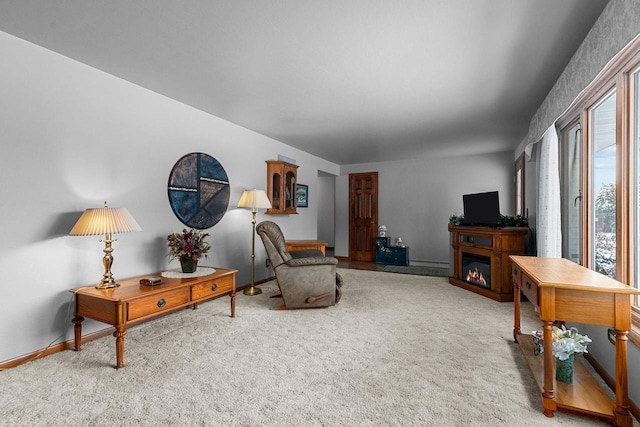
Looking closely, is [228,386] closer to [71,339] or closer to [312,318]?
[312,318]

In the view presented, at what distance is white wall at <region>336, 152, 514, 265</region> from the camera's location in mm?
6387

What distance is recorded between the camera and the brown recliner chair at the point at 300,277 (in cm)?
353

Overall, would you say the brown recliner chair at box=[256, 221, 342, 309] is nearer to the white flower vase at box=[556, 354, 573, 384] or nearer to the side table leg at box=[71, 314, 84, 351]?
the side table leg at box=[71, 314, 84, 351]

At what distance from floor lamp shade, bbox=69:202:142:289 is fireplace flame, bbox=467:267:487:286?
4343 mm

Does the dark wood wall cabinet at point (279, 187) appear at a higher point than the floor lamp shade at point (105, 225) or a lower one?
higher

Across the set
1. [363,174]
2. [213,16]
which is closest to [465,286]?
[363,174]

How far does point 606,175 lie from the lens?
7.72ft

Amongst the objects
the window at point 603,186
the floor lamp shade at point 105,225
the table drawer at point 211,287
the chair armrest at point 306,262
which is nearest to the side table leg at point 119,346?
the floor lamp shade at point 105,225

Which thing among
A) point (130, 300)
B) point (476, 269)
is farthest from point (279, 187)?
point (476, 269)

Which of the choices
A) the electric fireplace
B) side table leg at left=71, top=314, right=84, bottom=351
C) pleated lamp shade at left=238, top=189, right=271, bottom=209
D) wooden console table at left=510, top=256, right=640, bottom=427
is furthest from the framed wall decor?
wooden console table at left=510, top=256, right=640, bottom=427

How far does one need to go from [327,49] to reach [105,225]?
221 cm

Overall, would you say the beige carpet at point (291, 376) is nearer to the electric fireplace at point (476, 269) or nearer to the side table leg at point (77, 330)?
the side table leg at point (77, 330)

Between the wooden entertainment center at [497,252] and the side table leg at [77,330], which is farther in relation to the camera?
the wooden entertainment center at [497,252]

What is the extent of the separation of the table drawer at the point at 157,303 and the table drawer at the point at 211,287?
94mm
